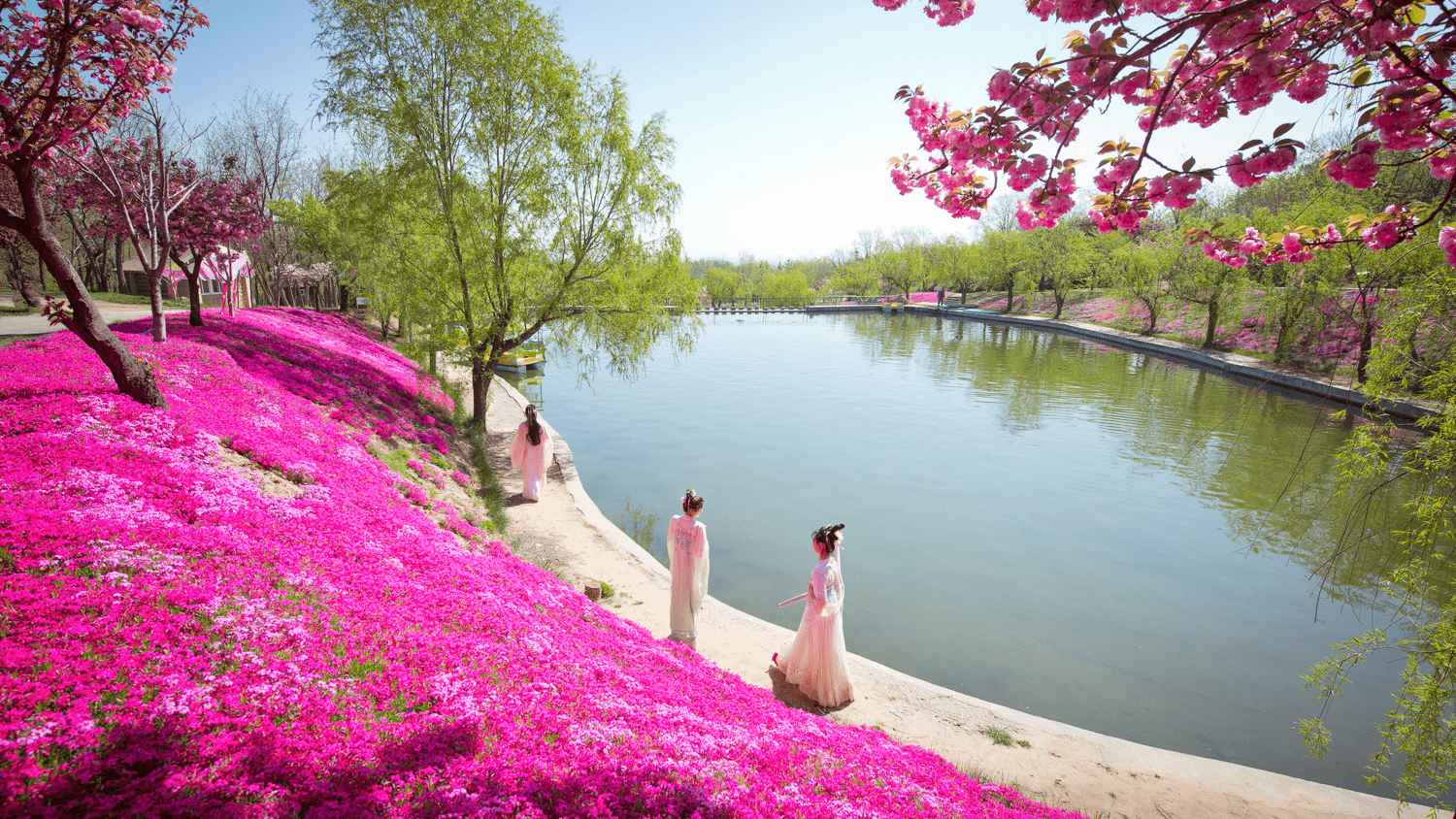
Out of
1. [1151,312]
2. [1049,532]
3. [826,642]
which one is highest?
[1151,312]

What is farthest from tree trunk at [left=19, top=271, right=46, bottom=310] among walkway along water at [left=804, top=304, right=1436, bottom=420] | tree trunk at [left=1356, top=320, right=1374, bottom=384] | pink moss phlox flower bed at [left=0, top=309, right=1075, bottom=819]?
walkway along water at [left=804, top=304, right=1436, bottom=420]

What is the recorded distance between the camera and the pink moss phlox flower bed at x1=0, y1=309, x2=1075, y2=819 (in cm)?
283

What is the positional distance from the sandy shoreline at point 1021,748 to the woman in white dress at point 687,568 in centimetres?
32

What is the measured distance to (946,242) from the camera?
86062 mm

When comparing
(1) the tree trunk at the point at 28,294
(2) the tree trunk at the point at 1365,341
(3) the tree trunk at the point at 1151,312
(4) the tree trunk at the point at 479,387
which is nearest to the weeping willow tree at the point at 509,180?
(4) the tree trunk at the point at 479,387

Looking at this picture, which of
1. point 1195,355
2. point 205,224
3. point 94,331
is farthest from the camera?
point 1195,355

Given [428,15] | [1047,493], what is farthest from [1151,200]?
[428,15]

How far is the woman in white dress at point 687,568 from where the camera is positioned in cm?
719

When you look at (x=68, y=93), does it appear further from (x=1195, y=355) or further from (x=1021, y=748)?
(x=1195, y=355)

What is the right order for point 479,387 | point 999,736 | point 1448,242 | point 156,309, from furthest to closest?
point 479,387 < point 156,309 < point 999,736 < point 1448,242

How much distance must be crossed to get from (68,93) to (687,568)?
330 inches

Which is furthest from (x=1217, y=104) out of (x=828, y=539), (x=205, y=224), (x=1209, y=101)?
(x=205, y=224)

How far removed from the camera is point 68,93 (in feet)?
20.5

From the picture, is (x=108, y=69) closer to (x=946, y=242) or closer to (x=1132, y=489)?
(x=1132, y=489)
